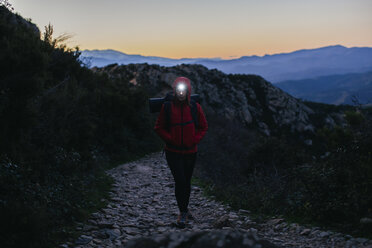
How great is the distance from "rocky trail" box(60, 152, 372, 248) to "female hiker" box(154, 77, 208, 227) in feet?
2.60

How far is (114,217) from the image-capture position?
18.4 feet

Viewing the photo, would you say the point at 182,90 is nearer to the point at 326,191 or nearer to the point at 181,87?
the point at 181,87

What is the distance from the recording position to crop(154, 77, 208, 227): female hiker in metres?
4.78

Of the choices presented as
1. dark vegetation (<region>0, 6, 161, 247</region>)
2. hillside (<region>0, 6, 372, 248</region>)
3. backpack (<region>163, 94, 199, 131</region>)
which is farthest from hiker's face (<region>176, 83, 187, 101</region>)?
dark vegetation (<region>0, 6, 161, 247</region>)

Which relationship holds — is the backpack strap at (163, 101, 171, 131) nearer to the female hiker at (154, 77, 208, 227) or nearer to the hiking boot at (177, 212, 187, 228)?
the female hiker at (154, 77, 208, 227)

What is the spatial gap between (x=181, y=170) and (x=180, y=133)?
642 millimetres

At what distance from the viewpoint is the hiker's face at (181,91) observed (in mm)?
4762

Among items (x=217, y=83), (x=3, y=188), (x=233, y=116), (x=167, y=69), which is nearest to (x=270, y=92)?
(x=217, y=83)

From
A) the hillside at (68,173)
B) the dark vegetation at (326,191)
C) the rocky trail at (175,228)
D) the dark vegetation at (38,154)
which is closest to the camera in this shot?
the rocky trail at (175,228)

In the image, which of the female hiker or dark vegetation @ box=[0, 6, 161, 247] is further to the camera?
the female hiker

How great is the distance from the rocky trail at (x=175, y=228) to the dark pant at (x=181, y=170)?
0.54 m

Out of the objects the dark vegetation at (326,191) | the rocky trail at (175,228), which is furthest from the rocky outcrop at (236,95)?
the dark vegetation at (326,191)

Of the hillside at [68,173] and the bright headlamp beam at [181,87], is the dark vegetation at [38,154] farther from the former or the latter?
the bright headlamp beam at [181,87]

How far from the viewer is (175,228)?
16.5ft
